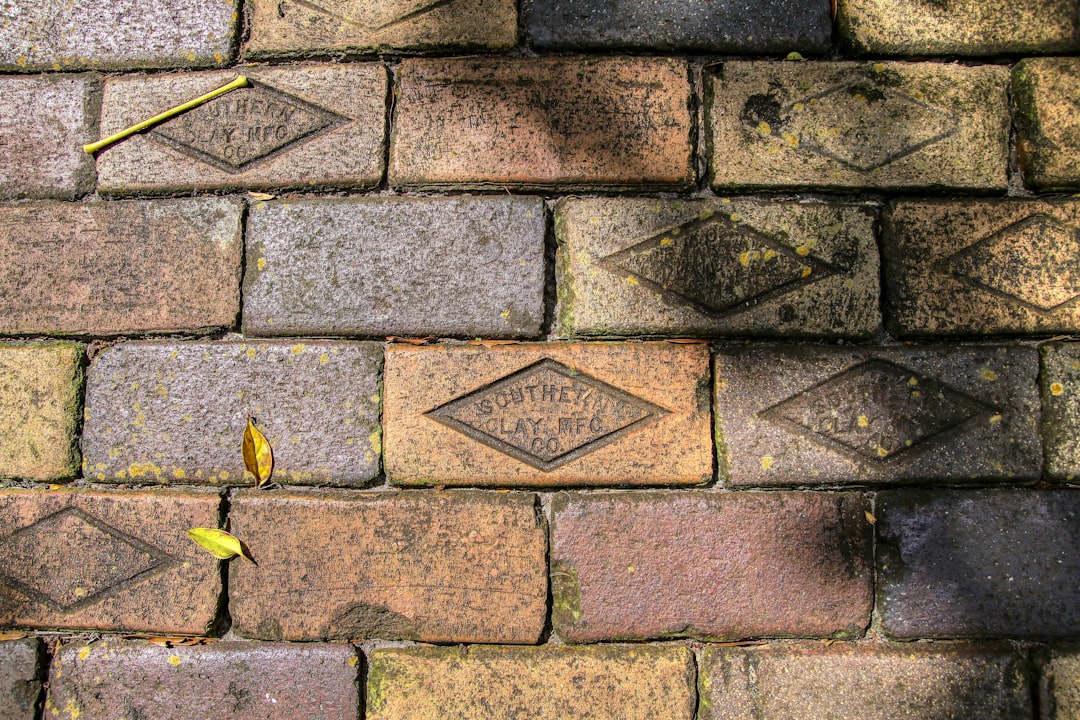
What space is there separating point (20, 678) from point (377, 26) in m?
1.59

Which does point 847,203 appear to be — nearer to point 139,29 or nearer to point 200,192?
point 200,192

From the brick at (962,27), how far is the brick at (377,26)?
0.77 metres

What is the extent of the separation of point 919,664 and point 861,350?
2.12 feet

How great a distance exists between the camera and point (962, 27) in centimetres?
139

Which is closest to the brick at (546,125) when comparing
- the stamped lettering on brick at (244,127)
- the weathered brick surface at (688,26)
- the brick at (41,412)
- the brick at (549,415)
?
the weathered brick surface at (688,26)

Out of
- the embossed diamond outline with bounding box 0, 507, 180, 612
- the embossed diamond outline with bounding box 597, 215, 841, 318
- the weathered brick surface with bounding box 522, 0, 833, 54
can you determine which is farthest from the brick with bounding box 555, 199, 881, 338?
the embossed diamond outline with bounding box 0, 507, 180, 612

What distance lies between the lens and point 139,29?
1.44m

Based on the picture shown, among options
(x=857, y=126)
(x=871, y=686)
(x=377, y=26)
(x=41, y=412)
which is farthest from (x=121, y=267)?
(x=871, y=686)

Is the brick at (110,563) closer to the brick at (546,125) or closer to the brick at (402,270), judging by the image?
the brick at (402,270)

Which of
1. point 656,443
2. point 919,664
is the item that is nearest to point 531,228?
point 656,443

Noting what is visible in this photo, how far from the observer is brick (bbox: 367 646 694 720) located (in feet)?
4.21

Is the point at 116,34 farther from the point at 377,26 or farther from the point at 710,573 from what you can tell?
the point at 710,573

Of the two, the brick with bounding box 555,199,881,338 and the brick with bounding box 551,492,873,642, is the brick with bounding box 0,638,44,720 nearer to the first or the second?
the brick with bounding box 551,492,873,642

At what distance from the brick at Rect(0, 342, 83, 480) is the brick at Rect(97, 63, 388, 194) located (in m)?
0.39
